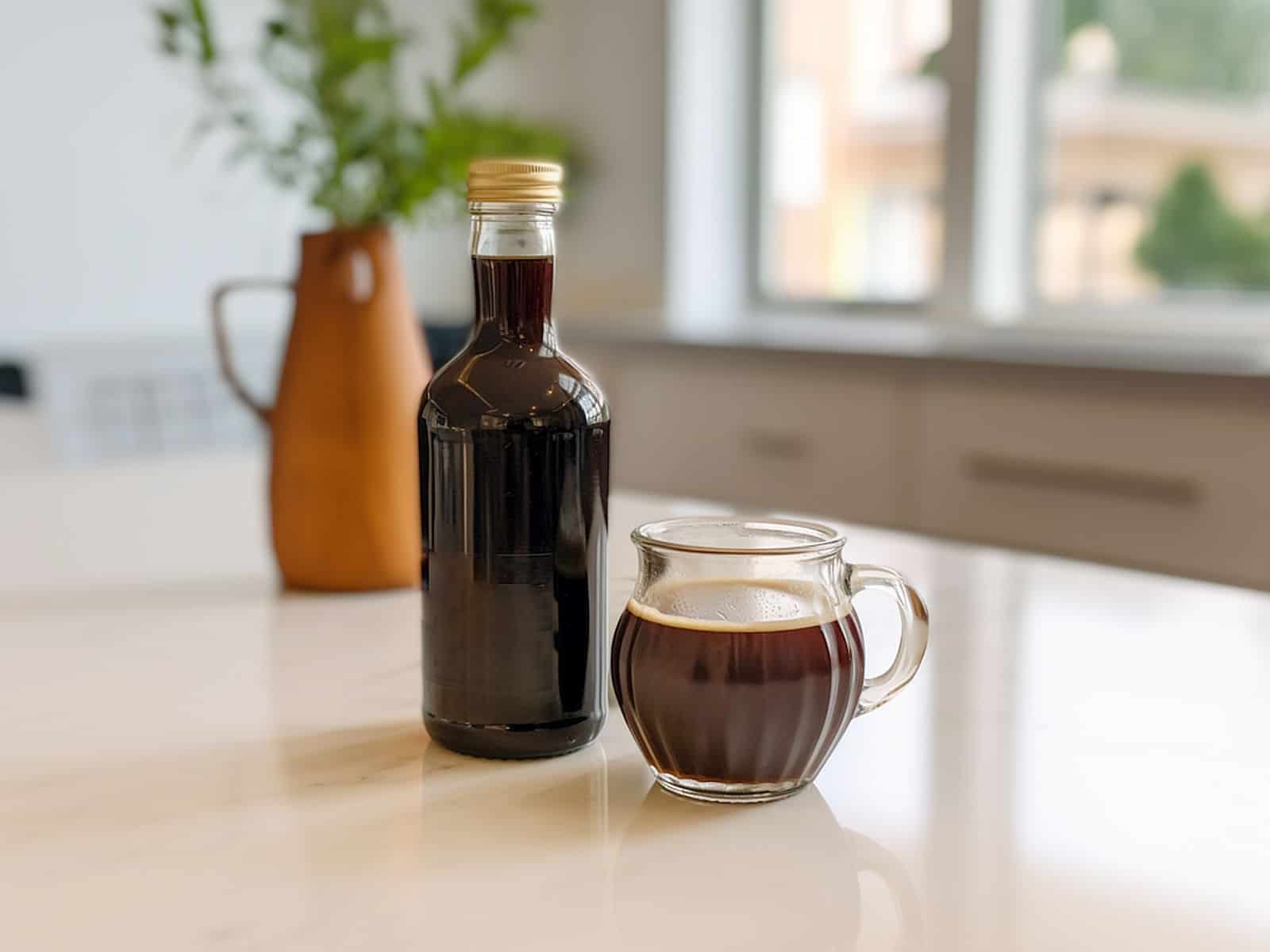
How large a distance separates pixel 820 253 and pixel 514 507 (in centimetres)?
266

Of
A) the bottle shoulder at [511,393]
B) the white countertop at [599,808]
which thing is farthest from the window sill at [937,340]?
the bottle shoulder at [511,393]

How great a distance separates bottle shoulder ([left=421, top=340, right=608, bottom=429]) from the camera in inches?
23.3

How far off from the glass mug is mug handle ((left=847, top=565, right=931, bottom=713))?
0.01m

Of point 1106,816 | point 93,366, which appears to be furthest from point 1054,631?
point 93,366

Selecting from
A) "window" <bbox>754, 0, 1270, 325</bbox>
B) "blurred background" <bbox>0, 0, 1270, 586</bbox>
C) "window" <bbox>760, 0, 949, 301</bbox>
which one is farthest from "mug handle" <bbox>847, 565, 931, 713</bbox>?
"window" <bbox>760, 0, 949, 301</bbox>

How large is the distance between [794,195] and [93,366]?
1.69m

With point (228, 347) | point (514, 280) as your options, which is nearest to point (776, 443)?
point (228, 347)

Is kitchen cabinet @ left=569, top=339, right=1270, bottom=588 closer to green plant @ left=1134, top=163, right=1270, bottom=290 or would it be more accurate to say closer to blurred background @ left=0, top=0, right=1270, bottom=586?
blurred background @ left=0, top=0, right=1270, bottom=586

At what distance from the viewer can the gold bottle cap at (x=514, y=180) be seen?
58 centimetres

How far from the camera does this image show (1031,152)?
2.69 metres

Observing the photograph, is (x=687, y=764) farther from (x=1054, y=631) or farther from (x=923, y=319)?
(x=923, y=319)

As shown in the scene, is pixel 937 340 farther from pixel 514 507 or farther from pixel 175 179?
pixel 514 507

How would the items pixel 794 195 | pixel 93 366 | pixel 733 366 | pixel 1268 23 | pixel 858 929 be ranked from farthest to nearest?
pixel 794 195
pixel 733 366
pixel 1268 23
pixel 93 366
pixel 858 929

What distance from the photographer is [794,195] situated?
3.19m
